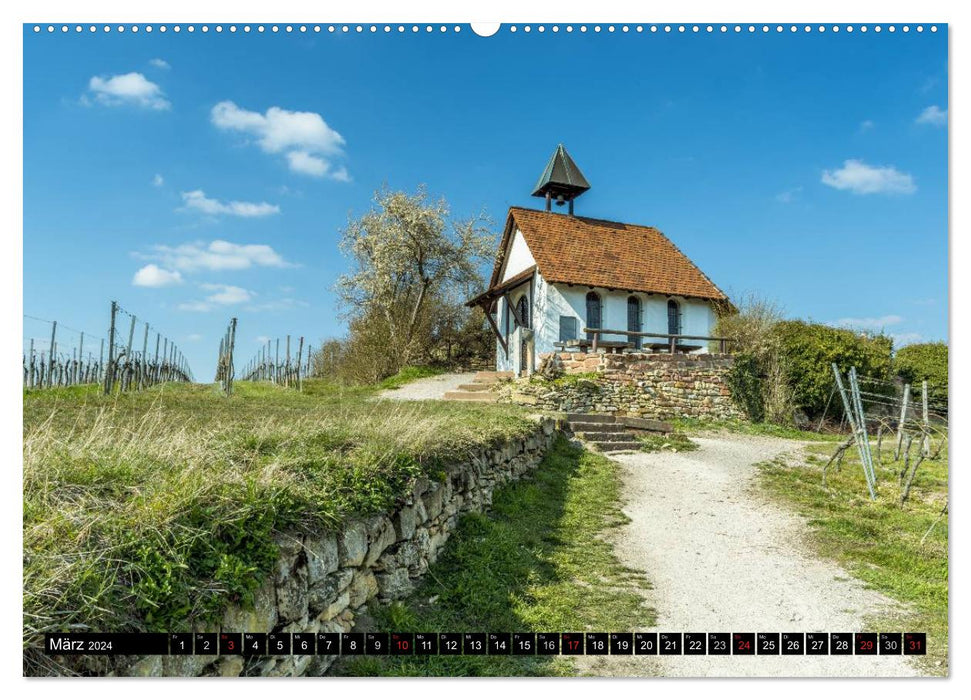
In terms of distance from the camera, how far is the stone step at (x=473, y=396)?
1681 cm

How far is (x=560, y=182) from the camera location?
77.0 feet

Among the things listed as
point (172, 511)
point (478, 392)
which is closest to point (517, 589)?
point (172, 511)

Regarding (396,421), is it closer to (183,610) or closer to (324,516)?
(324,516)

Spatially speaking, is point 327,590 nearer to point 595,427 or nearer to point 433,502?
point 433,502

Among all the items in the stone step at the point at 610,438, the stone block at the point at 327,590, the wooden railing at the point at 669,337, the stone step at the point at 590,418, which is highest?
the wooden railing at the point at 669,337

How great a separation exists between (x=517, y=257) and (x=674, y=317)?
569 cm

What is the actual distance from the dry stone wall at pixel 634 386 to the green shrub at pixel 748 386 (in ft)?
0.67

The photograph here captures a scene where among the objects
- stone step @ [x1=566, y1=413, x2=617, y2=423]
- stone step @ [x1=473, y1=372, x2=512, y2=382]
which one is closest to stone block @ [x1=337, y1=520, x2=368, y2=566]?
stone step @ [x1=566, y1=413, x2=617, y2=423]

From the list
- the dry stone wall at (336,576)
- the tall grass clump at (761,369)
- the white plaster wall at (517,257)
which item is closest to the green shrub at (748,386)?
the tall grass clump at (761,369)

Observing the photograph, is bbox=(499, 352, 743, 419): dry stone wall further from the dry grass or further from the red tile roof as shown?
the dry grass

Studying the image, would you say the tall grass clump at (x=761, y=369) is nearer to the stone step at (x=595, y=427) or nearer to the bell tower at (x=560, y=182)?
the stone step at (x=595, y=427)

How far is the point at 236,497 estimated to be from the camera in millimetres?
3596

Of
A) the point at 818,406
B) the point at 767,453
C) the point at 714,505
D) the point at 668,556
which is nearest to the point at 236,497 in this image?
the point at 668,556
